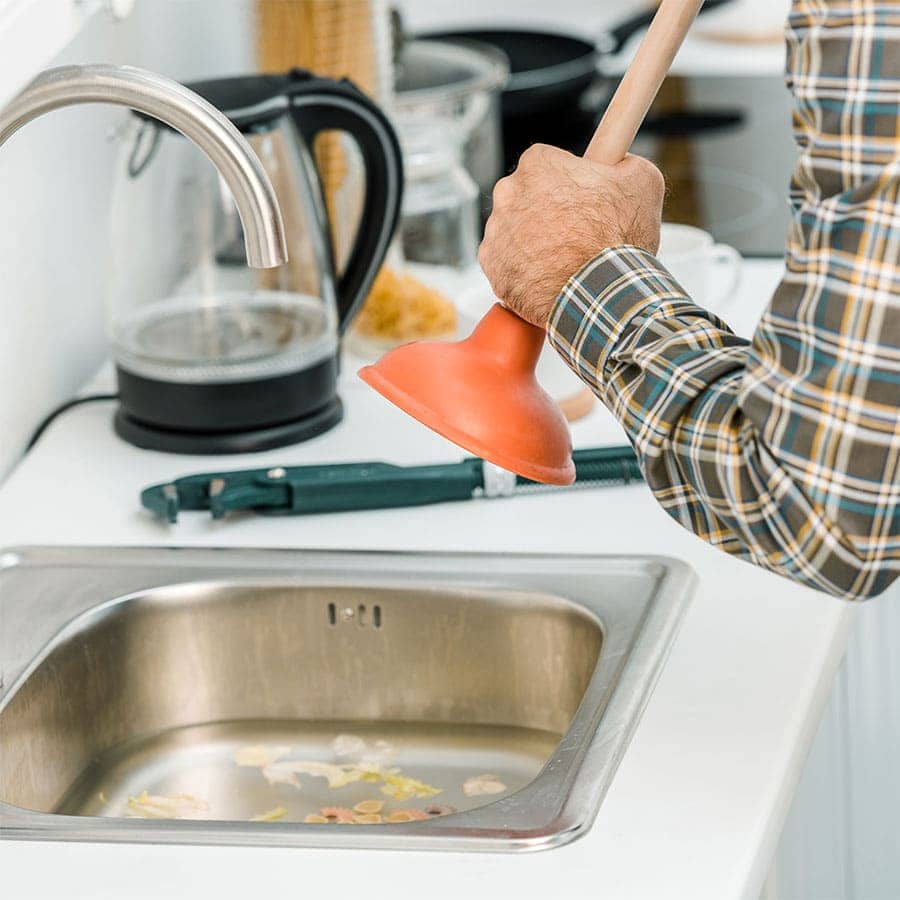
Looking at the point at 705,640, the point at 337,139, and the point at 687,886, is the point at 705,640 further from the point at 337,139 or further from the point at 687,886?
the point at 337,139

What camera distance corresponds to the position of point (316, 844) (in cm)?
89

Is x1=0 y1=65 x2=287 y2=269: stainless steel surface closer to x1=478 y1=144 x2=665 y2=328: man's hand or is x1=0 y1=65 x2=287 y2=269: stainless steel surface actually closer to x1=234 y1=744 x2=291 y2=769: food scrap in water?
x1=478 y1=144 x2=665 y2=328: man's hand

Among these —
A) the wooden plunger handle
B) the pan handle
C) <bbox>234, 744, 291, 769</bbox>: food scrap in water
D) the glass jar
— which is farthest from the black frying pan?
the wooden plunger handle

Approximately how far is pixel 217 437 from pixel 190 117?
1.75 ft

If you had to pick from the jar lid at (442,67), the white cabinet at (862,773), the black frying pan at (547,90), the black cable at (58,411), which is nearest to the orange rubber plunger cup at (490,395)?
the white cabinet at (862,773)

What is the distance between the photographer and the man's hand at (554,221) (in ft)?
2.96

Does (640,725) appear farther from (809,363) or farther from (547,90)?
(547,90)

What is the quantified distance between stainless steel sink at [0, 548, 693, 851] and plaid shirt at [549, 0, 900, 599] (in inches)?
11.0

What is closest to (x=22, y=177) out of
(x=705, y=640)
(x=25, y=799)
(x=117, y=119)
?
(x=117, y=119)

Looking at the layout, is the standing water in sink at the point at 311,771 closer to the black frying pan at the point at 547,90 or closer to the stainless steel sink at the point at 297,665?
the stainless steel sink at the point at 297,665

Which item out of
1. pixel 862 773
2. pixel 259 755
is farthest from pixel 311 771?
pixel 862 773

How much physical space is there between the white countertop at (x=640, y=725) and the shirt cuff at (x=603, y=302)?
224 mm

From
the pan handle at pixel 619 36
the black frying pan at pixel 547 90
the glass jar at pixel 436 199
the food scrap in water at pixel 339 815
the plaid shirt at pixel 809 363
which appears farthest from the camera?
the pan handle at pixel 619 36

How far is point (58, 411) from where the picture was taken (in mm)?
1464
